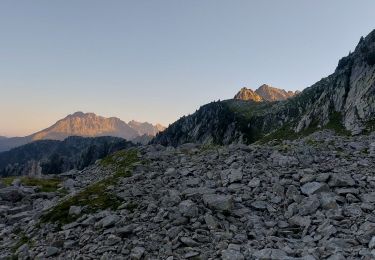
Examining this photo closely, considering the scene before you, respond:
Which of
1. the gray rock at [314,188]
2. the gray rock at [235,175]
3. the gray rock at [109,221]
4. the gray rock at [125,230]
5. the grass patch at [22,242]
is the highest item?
the gray rock at [235,175]

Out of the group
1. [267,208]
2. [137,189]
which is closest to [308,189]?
[267,208]

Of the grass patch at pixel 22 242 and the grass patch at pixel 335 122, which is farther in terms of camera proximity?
the grass patch at pixel 335 122

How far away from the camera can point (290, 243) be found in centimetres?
1684

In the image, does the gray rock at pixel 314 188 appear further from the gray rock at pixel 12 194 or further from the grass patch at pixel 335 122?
the grass patch at pixel 335 122

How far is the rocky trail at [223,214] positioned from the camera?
16625 millimetres

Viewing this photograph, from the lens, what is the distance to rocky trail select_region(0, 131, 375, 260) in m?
16.6

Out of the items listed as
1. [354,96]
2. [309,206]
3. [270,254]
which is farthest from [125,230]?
[354,96]

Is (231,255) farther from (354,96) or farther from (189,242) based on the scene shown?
(354,96)

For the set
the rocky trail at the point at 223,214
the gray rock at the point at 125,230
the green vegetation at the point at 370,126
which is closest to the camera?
the rocky trail at the point at 223,214

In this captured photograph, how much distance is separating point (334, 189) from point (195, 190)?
8.79 metres

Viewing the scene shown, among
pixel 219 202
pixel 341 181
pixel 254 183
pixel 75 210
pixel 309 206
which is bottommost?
pixel 309 206

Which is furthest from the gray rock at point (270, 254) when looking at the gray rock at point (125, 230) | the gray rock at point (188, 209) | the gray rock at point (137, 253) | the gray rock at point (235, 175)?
the gray rock at point (235, 175)

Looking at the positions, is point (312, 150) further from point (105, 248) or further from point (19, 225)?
point (19, 225)

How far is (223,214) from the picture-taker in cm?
2008
